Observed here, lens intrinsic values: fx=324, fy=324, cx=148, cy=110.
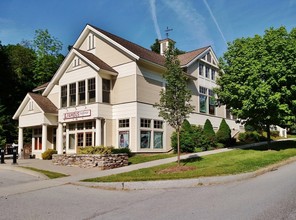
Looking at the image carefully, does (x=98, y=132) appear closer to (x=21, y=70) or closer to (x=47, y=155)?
(x=47, y=155)

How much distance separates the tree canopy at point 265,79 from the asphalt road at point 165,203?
930 centimetres

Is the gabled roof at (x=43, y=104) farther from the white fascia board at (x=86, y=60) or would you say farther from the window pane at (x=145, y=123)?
the window pane at (x=145, y=123)

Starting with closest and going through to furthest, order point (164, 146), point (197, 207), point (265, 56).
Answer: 1. point (197, 207)
2. point (265, 56)
3. point (164, 146)

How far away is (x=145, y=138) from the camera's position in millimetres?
25375

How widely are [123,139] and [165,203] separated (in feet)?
52.8

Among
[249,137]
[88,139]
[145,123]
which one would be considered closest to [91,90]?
[88,139]

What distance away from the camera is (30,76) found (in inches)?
2012

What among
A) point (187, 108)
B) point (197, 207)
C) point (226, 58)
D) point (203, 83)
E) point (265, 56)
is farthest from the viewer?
point (203, 83)

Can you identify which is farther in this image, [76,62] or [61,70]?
[61,70]

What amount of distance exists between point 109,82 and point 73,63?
13.0 ft

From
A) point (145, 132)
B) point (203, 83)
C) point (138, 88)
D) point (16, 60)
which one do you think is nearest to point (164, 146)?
point (145, 132)

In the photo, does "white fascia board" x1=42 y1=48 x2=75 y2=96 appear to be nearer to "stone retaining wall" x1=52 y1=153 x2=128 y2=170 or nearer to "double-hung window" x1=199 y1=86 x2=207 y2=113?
"stone retaining wall" x1=52 y1=153 x2=128 y2=170

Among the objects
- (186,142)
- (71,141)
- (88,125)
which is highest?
(88,125)

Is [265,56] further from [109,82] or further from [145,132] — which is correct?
[109,82]
